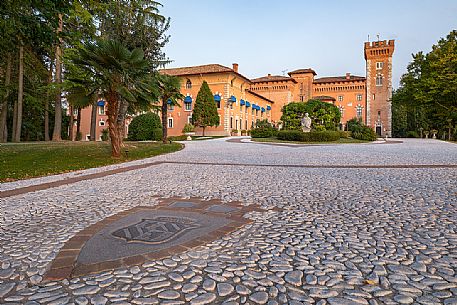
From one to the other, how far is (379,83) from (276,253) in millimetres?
62927

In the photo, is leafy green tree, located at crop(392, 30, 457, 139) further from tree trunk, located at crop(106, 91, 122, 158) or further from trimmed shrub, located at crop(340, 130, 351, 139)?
tree trunk, located at crop(106, 91, 122, 158)

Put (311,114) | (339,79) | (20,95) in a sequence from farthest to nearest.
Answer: (339,79) < (311,114) < (20,95)

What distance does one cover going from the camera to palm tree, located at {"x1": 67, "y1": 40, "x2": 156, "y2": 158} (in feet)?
33.3

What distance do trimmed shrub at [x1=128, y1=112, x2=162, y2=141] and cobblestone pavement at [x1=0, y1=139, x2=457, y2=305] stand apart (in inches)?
984

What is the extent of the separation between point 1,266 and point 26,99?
2653cm

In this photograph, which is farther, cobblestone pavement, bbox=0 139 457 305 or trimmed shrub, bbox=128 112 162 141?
trimmed shrub, bbox=128 112 162 141

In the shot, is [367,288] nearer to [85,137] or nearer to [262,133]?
[262,133]

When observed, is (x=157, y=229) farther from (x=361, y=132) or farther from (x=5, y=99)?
(x=361, y=132)

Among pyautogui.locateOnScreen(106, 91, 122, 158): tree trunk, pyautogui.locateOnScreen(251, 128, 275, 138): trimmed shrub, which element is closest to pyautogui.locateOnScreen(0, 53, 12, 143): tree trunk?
pyautogui.locateOnScreen(106, 91, 122, 158): tree trunk

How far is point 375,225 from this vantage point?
3625 millimetres

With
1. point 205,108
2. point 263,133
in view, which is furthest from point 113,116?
point 205,108

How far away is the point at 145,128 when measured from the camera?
99.3ft

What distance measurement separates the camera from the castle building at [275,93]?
42.5 meters

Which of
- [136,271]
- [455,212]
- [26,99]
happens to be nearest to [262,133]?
[26,99]
